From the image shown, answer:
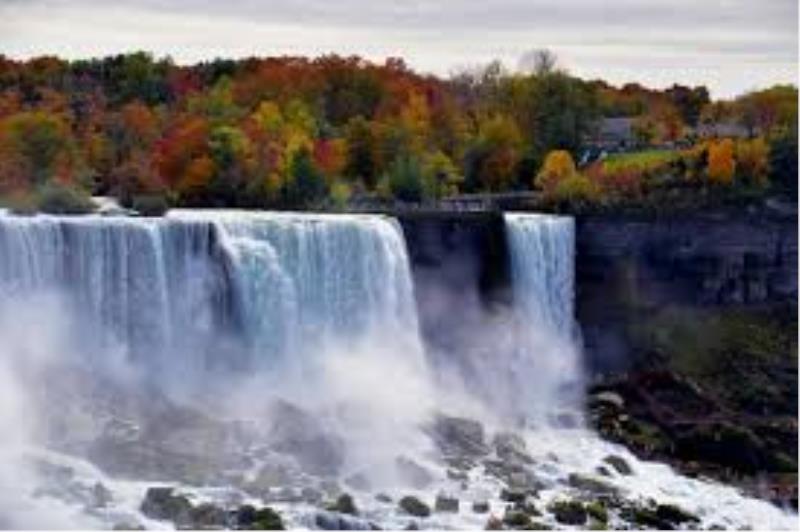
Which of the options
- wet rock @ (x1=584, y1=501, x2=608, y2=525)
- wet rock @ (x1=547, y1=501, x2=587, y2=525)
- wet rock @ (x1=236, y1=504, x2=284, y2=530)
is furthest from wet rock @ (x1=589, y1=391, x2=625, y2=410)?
wet rock @ (x1=236, y1=504, x2=284, y2=530)

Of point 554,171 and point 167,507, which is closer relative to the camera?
point 167,507

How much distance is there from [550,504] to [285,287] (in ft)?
31.0

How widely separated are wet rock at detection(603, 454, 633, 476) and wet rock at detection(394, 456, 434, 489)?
223 inches

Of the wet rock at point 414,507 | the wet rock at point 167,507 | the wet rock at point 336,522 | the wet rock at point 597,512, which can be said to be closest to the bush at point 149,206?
the wet rock at point 414,507

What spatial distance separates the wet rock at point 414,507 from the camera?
38312 millimetres

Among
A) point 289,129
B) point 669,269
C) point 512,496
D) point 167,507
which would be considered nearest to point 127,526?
point 167,507

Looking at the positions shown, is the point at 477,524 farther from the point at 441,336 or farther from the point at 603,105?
the point at 603,105

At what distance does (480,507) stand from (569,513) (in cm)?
186

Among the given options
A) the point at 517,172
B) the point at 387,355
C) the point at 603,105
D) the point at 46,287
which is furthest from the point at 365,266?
the point at 603,105

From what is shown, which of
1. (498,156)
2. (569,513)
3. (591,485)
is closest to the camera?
(569,513)

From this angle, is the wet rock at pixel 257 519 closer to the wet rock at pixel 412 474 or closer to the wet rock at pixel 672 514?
the wet rock at pixel 412 474

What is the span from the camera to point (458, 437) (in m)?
44.2

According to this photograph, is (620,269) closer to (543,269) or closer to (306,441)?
(543,269)

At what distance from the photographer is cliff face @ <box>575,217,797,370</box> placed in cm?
5562
